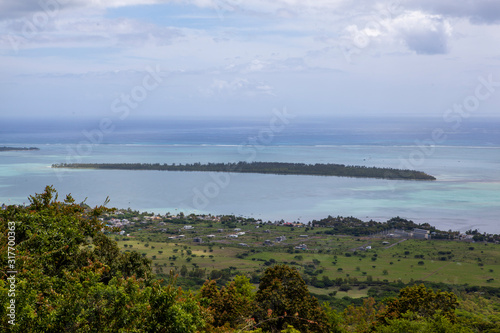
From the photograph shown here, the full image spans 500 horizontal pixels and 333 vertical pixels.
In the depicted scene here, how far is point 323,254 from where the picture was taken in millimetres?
20766

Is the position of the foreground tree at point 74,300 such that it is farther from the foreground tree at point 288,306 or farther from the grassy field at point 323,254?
the grassy field at point 323,254

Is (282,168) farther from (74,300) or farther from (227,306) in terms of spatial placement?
(74,300)

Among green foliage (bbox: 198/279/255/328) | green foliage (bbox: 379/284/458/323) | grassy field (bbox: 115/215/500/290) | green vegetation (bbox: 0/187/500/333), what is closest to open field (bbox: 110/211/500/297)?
grassy field (bbox: 115/215/500/290)

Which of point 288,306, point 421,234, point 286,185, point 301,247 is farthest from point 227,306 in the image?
point 286,185

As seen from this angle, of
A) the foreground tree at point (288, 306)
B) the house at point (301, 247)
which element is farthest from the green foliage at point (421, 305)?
the house at point (301, 247)

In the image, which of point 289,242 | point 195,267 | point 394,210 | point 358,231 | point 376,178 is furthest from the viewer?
point 376,178

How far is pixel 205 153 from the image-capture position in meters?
59.2

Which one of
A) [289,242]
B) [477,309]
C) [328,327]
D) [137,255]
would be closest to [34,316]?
[137,255]

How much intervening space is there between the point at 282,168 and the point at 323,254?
79.7 feet

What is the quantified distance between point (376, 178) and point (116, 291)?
38719mm

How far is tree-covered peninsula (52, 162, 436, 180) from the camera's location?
137 feet

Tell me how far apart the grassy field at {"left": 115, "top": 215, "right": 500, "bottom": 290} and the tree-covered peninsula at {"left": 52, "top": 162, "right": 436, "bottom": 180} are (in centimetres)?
1812

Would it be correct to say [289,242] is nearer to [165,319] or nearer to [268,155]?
[165,319]

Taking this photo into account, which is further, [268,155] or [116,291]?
[268,155]
